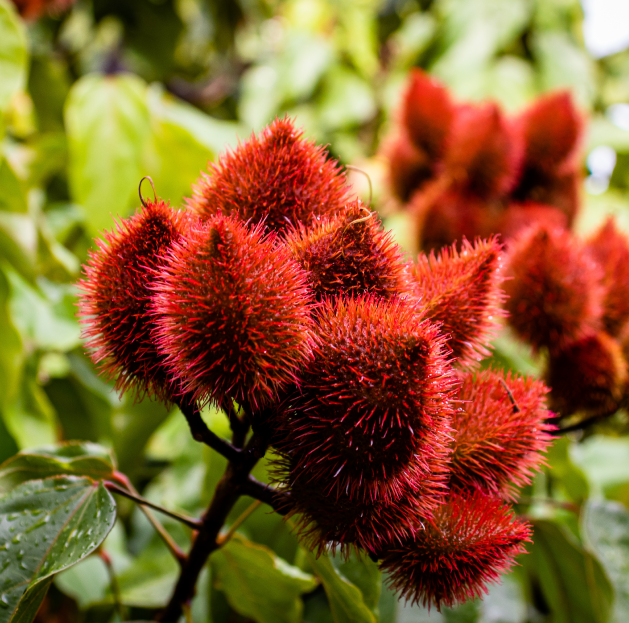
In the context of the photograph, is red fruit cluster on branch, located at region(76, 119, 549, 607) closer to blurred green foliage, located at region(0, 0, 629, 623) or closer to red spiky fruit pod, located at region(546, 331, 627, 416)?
blurred green foliage, located at region(0, 0, 629, 623)

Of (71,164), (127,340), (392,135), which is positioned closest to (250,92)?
(392,135)

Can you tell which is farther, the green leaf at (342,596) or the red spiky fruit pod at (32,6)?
the red spiky fruit pod at (32,6)

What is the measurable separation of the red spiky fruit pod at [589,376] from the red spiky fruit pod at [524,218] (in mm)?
225

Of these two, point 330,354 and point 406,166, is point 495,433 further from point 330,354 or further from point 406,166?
point 406,166

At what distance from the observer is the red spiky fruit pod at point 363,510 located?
1.29ft

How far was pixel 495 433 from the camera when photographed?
45cm

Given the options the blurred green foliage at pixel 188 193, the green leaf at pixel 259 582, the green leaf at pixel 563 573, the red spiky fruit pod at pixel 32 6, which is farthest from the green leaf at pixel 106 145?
the green leaf at pixel 563 573

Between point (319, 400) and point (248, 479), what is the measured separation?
0.43 ft

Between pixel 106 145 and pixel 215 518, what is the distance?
72 cm

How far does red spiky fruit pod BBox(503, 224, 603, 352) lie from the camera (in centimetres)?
72

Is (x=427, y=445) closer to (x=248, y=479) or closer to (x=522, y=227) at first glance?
(x=248, y=479)

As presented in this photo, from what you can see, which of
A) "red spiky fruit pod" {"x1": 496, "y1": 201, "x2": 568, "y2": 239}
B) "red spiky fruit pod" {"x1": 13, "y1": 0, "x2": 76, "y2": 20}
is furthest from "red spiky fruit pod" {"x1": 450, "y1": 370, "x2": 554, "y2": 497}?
"red spiky fruit pod" {"x1": 13, "y1": 0, "x2": 76, "y2": 20}

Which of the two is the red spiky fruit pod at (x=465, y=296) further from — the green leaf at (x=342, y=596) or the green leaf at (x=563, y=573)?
the green leaf at (x=563, y=573)

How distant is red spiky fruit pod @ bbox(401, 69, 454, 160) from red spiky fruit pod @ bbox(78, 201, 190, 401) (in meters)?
0.76
